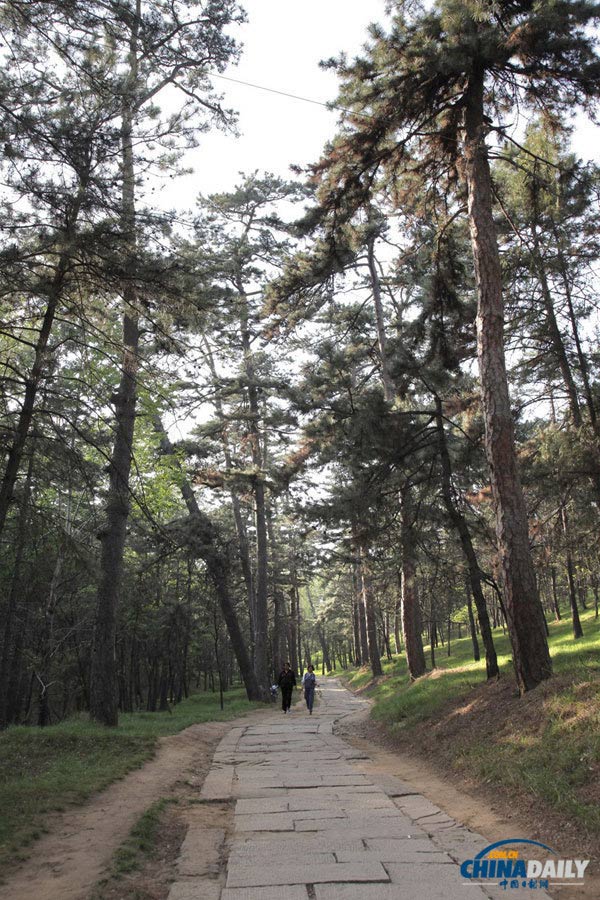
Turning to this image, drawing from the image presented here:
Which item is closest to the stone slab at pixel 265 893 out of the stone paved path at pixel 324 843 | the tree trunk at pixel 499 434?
the stone paved path at pixel 324 843

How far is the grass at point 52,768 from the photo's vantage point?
5508 mm

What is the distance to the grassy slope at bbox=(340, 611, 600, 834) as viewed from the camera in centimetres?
557

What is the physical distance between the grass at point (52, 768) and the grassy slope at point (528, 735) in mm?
4677

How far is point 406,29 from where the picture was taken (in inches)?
352

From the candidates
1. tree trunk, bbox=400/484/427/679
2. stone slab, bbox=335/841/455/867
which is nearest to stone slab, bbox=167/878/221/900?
stone slab, bbox=335/841/455/867

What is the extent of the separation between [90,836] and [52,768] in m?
3.12

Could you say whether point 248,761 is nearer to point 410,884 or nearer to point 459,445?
point 410,884

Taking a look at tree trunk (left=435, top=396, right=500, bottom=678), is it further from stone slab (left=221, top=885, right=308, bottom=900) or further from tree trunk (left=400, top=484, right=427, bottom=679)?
stone slab (left=221, top=885, right=308, bottom=900)

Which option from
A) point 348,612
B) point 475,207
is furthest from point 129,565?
point 348,612

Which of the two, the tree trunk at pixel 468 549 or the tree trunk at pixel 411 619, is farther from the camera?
the tree trunk at pixel 411 619

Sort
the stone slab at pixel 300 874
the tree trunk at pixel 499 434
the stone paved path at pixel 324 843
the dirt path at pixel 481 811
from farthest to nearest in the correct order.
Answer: the tree trunk at pixel 499 434 < the dirt path at pixel 481 811 < the stone slab at pixel 300 874 < the stone paved path at pixel 324 843

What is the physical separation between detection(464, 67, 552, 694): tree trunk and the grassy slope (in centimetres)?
63

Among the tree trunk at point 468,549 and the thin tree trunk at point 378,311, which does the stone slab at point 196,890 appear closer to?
the tree trunk at point 468,549

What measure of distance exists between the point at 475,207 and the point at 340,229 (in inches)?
95.3
